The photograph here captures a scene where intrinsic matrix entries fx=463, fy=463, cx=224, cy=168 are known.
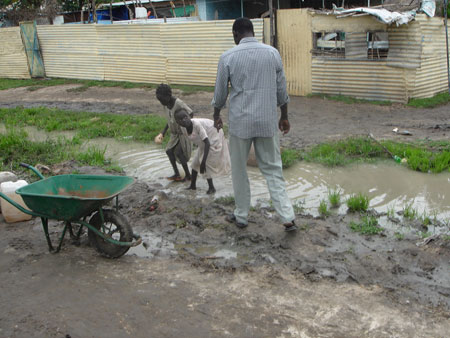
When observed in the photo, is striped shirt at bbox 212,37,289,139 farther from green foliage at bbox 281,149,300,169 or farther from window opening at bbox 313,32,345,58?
window opening at bbox 313,32,345,58

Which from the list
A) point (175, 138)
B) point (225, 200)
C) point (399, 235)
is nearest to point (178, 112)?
point (175, 138)

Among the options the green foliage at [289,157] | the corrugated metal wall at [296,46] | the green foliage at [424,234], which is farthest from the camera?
the corrugated metal wall at [296,46]

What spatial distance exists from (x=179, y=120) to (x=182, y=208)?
111cm

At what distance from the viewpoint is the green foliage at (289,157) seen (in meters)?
7.15

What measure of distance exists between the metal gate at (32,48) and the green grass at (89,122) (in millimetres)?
7709

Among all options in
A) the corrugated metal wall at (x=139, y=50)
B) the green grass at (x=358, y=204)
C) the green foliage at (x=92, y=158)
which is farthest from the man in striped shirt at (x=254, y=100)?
the corrugated metal wall at (x=139, y=50)

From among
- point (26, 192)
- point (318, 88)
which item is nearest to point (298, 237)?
point (26, 192)

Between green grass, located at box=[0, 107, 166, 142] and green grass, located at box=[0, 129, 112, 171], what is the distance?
1.07 meters

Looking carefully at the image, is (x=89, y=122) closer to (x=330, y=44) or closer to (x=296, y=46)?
(x=296, y=46)

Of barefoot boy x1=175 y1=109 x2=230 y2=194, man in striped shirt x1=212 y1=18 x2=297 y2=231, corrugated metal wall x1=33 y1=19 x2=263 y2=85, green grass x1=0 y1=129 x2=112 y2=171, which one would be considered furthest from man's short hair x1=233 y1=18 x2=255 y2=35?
corrugated metal wall x1=33 y1=19 x2=263 y2=85

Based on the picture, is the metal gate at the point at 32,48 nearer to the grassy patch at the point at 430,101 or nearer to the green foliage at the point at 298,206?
the grassy patch at the point at 430,101

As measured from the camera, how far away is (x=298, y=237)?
4656 millimetres

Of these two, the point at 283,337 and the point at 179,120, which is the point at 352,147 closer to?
the point at 179,120

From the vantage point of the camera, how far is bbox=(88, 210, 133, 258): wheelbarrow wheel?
4324mm
